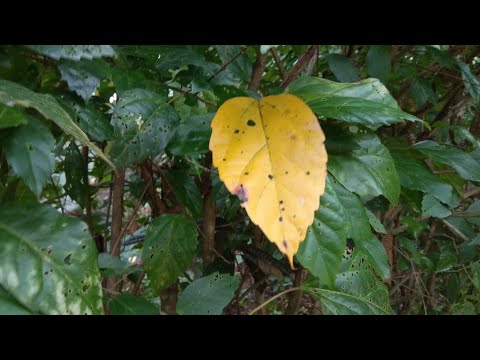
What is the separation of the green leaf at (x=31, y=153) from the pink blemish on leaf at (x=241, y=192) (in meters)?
0.21

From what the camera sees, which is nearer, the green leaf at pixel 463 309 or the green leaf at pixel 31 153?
the green leaf at pixel 31 153

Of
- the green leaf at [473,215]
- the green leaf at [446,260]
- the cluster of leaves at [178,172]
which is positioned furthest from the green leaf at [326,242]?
the green leaf at [446,260]

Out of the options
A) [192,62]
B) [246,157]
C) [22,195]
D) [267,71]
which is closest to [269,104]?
[246,157]

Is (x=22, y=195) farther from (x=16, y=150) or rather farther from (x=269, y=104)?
(x=269, y=104)

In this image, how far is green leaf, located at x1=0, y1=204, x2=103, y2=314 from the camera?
0.41 m

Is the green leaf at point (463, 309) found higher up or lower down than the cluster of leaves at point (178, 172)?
lower down

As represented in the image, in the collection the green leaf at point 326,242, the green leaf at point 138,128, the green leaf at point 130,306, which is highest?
the green leaf at point 138,128

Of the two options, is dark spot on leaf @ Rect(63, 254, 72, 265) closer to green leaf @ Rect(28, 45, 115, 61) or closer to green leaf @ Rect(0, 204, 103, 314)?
green leaf @ Rect(0, 204, 103, 314)

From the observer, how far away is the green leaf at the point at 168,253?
2.49 feet

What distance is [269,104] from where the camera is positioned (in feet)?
1.82

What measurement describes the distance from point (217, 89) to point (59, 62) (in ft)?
0.77

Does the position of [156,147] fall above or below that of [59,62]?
below

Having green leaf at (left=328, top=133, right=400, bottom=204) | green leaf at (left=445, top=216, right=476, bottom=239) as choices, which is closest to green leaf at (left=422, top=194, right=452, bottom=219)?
green leaf at (left=445, top=216, right=476, bottom=239)

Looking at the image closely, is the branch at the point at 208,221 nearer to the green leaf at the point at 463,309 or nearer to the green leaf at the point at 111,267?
the green leaf at the point at 111,267
